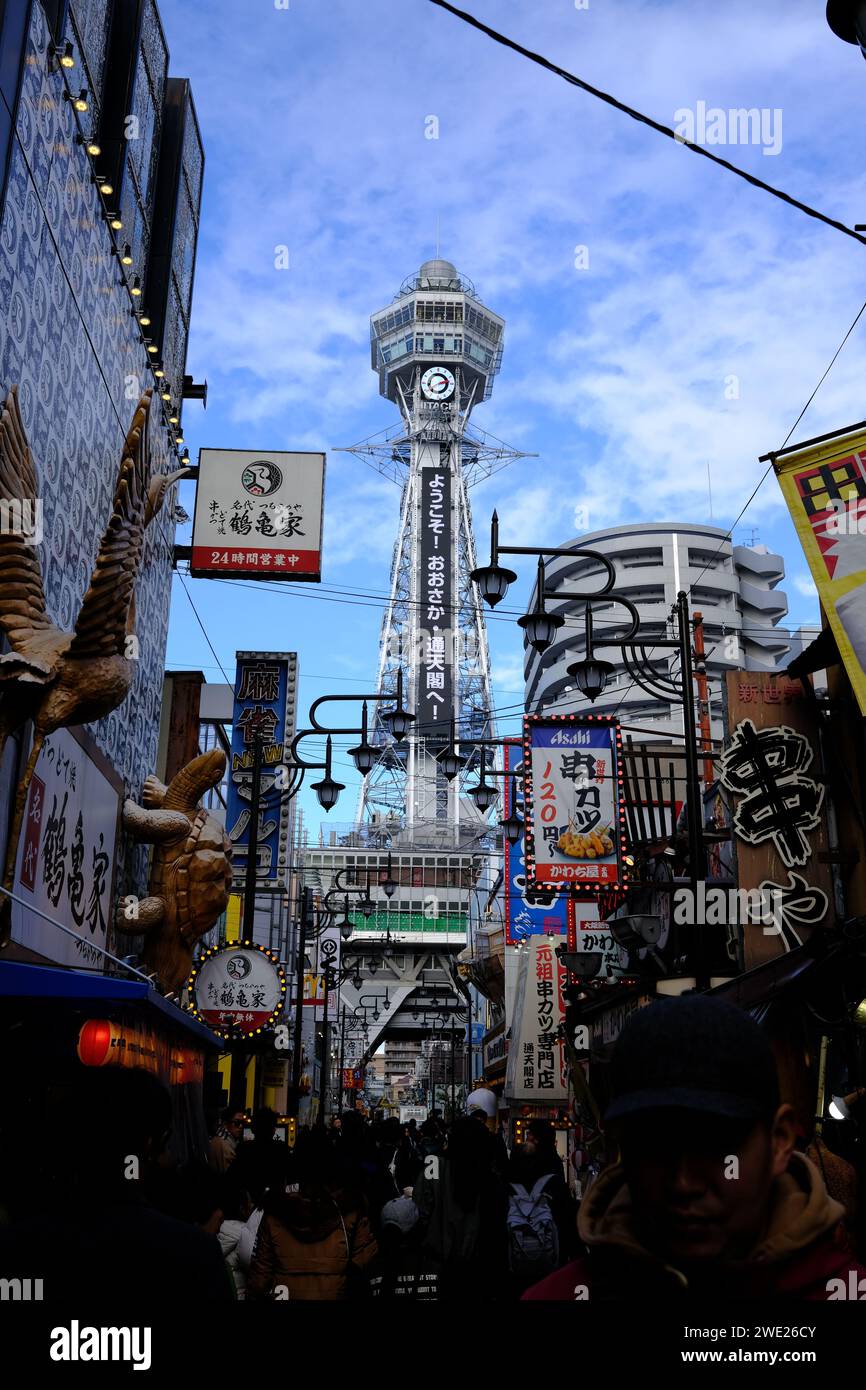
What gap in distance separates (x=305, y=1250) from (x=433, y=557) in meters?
109

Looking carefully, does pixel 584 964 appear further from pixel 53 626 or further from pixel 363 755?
pixel 53 626

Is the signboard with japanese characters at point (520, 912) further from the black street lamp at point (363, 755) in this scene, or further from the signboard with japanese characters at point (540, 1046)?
the black street lamp at point (363, 755)

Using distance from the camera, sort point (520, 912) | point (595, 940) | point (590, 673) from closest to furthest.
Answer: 1. point (590, 673)
2. point (595, 940)
3. point (520, 912)

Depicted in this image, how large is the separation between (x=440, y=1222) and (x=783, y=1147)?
626 centimetres

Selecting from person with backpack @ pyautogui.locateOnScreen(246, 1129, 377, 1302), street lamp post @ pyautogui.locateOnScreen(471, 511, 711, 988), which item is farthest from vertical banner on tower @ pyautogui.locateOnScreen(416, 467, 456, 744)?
person with backpack @ pyautogui.locateOnScreen(246, 1129, 377, 1302)

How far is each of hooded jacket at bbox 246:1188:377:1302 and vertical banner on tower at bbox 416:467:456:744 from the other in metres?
106

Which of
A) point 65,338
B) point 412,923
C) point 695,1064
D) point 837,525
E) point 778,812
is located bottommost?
point 695,1064

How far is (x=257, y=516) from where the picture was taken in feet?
59.7

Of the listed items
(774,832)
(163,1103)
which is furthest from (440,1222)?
(774,832)

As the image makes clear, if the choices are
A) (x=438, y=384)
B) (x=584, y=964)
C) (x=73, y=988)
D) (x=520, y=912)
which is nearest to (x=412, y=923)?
(x=438, y=384)

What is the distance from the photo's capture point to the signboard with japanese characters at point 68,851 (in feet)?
36.3

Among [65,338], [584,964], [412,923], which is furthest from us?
[412,923]
